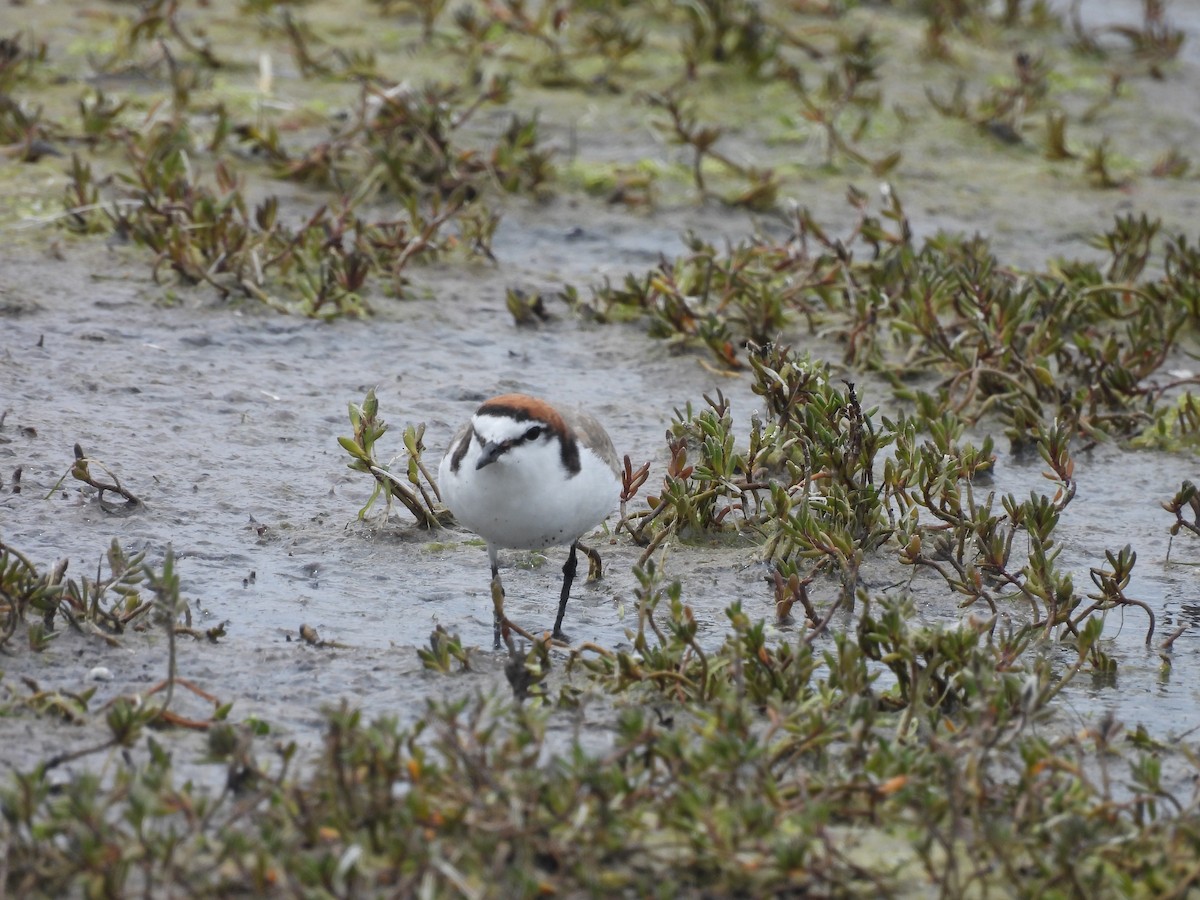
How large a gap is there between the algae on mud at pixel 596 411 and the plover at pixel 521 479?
463 mm

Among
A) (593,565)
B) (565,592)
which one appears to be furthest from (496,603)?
(593,565)

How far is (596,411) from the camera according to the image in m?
7.70

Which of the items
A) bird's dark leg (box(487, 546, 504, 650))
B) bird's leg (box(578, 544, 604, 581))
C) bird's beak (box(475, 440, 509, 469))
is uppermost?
bird's beak (box(475, 440, 509, 469))

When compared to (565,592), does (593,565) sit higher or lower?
lower

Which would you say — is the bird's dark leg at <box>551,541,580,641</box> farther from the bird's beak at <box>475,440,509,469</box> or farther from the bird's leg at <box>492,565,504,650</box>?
the bird's beak at <box>475,440,509,469</box>

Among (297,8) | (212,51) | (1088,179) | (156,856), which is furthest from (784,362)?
(297,8)

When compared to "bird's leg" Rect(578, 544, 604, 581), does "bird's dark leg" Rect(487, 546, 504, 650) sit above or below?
above

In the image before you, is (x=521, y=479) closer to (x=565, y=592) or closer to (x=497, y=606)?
(x=497, y=606)

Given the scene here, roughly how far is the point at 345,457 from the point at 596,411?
1295mm

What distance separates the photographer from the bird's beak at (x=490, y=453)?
5215mm

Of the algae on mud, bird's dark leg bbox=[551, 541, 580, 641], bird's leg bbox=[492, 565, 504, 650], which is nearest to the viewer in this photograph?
the algae on mud

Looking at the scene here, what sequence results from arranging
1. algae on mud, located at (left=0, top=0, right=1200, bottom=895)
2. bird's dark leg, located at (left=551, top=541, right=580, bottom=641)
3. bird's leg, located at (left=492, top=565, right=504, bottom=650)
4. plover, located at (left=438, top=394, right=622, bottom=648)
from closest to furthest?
algae on mud, located at (left=0, top=0, right=1200, bottom=895), bird's leg, located at (left=492, top=565, right=504, bottom=650), plover, located at (left=438, top=394, right=622, bottom=648), bird's dark leg, located at (left=551, top=541, right=580, bottom=641)

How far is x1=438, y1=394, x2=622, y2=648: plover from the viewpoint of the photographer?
5277 mm

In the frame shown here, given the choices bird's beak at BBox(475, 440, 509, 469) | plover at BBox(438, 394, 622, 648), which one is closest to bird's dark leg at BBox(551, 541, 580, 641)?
plover at BBox(438, 394, 622, 648)
